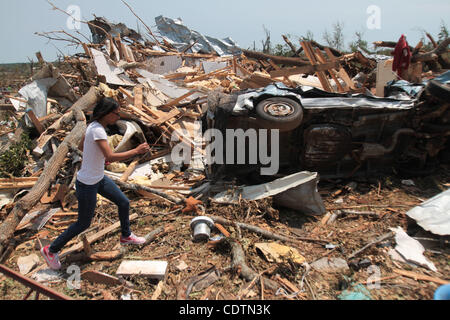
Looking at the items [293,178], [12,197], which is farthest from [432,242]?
[12,197]

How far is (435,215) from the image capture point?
3.61 m

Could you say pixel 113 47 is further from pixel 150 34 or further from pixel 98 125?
pixel 98 125

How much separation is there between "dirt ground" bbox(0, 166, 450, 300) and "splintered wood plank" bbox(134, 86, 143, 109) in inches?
126

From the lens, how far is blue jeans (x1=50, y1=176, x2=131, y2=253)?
305 cm

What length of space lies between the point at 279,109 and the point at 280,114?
4.7 inches

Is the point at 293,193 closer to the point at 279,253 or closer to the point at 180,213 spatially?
the point at 279,253

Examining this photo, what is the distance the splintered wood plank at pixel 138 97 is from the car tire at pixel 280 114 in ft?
13.2

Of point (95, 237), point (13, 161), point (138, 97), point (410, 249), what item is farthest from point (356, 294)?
point (138, 97)

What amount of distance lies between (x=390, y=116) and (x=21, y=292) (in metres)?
5.60

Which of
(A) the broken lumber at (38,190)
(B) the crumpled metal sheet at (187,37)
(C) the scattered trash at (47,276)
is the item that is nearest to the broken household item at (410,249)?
(C) the scattered trash at (47,276)

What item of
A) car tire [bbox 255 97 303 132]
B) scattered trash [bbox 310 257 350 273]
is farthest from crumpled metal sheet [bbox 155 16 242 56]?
scattered trash [bbox 310 257 350 273]

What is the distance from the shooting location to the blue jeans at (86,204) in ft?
10.0

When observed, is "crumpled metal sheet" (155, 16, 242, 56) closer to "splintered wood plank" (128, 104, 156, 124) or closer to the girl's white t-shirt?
"splintered wood plank" (128, 104, 156, 124)

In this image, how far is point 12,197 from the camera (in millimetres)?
4992
